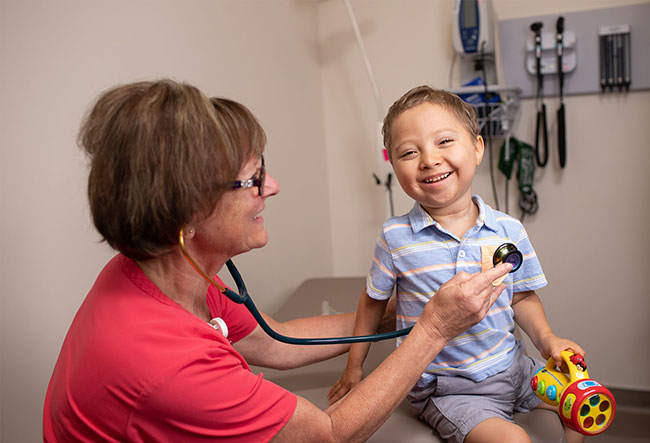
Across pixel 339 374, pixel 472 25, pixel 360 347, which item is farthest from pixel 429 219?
pixel 472 25

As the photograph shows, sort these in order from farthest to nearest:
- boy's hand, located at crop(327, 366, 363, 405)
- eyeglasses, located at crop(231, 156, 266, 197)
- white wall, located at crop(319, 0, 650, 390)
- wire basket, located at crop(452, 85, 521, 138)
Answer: white wall, located at crop(319, 0, 650, 390) < wire basket, located at crop(452, 85, 521, 138) < boy's hand, located at crop(327, 366, 363, 405) < eyeglasses, located at crop(231, 156, 266, 197)

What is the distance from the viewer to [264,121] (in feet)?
7.38

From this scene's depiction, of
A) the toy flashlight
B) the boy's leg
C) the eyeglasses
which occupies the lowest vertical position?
the boy's leg

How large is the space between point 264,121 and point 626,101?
153 centimetres

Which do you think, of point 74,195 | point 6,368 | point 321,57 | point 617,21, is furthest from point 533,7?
point 6,368

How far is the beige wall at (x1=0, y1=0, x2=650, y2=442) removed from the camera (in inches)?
47.4

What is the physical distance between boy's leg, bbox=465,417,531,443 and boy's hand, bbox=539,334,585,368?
0.15 metres

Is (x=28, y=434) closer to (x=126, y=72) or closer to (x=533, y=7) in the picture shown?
(x=126, y=72)

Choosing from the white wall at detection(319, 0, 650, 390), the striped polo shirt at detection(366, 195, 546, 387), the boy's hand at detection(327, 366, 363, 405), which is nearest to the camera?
the striped polo shirt at detection(366, 195, 546, 387)

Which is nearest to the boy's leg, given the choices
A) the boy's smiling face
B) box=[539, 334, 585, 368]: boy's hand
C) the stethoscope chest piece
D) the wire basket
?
box=[539, 334, 585, 368]: boy's hand

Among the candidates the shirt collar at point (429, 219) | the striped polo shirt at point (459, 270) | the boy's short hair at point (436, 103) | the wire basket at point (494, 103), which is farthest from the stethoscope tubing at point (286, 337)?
the wire basket at point (494, 103)

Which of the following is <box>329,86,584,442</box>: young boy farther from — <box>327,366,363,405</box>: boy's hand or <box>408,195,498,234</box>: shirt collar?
<box>327,366,363,405</box>: boy's hand

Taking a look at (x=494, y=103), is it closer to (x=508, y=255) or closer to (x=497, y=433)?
(x=508, y=255)

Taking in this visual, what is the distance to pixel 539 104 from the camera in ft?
8.14
